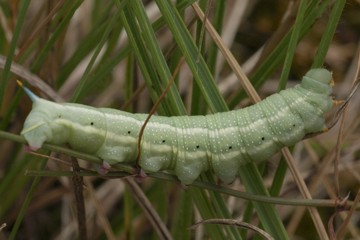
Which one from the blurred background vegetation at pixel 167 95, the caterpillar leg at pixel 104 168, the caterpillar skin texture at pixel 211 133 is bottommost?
the caterpillar leg at pixel 104 168

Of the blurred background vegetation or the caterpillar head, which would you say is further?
the blurred background vegetation

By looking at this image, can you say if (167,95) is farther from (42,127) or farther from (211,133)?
(42,127)

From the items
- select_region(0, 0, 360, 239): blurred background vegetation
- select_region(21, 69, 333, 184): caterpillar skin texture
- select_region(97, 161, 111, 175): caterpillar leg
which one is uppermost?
select_region(0, 0, 360, 239): blurred background vegetation

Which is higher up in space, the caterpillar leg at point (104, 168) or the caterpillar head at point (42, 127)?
the caterpillar head at point (42, 127)

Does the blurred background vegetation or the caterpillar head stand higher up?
the blurred background vegetation

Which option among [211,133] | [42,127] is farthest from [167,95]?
[42,127]

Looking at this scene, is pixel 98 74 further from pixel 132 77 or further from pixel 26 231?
pixel 26 231
